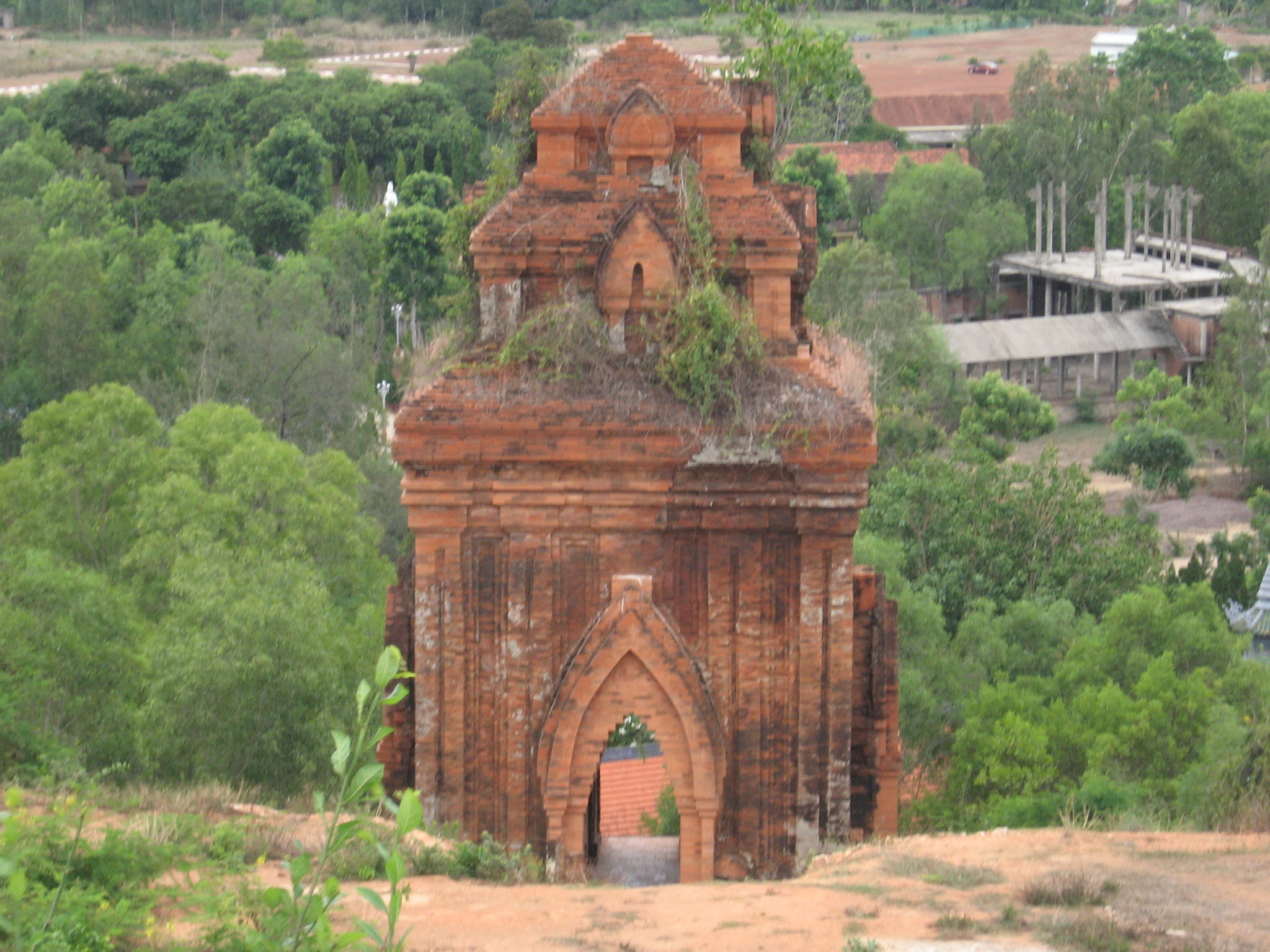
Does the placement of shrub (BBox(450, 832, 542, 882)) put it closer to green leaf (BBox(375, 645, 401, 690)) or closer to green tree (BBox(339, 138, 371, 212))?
green leaf (BBox(375, 645, 401, 690))

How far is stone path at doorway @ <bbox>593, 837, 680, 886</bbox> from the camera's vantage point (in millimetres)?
16047

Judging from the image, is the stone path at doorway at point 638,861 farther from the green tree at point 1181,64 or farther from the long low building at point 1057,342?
the green tree at point 1181,64

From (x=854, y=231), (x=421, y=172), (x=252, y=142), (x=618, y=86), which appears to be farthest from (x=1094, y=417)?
(x=618, y=86)

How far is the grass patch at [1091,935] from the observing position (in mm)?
10883

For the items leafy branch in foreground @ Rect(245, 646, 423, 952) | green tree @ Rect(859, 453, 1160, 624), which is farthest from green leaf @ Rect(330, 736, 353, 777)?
green tree @ Rect(859, 453, 1160, 624)

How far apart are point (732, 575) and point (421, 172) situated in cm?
5121

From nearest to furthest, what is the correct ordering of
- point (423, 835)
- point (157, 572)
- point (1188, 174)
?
point (423, 835), point (157, 572), point (1188, 174)

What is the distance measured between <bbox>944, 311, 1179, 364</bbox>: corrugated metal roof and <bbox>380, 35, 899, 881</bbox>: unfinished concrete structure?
1780 inches

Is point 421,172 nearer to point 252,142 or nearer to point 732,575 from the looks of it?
point 252,142

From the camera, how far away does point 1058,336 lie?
61.4m

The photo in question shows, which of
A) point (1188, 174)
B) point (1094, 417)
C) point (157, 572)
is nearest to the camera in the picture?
point (157, 572)

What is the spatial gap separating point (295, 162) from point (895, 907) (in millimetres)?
59592

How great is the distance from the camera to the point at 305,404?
43375mm

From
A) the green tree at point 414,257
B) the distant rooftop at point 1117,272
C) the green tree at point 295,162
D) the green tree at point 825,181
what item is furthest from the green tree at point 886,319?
the green tree at point 295,162
